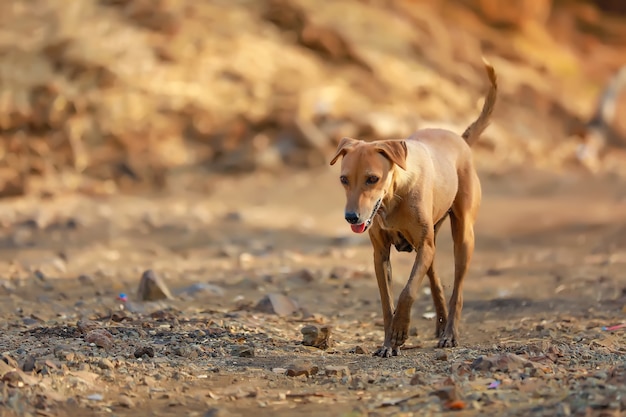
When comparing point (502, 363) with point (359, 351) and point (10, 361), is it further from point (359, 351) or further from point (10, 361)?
point (10, 361)

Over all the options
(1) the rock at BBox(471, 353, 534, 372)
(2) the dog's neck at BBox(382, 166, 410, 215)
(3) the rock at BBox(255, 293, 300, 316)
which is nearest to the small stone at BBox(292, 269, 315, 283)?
(3) the rock at BBox(255, 293, 300, 316)

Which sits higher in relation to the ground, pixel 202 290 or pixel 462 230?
pixel 462 230

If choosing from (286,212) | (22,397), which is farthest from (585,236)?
(22,397)

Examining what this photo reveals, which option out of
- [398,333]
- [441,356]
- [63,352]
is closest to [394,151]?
[398,333]

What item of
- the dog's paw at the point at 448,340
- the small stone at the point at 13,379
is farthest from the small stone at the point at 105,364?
the dog's paw at the point at 448,340

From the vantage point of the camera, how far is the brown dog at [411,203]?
19.5 ft

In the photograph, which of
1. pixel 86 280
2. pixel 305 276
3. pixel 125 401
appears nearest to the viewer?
pixel 125 401

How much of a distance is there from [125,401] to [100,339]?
124 centimetres

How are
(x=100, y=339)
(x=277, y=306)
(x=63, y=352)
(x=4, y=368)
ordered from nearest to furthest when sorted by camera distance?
(x=4, y=368), (x=63, y=352), (x=100, y=339), (x=277, y=306)

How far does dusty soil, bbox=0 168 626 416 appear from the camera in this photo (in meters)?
4.95

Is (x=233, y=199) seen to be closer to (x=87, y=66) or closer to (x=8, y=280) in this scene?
(x=87, y=66)

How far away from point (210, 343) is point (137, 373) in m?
1.01

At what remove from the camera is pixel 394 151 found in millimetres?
5977

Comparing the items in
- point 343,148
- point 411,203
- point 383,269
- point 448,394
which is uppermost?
point 343,148
